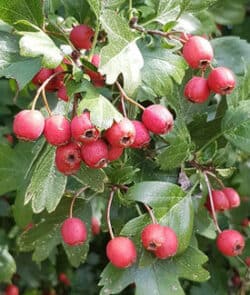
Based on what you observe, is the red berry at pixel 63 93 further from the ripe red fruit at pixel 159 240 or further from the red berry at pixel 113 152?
the ripe red fruit at pixel 159 240

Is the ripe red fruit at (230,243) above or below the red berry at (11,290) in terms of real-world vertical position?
above

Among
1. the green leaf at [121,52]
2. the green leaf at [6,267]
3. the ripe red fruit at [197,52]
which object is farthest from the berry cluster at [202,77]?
the green leaf at [6,267]

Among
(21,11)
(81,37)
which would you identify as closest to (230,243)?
(81,37)

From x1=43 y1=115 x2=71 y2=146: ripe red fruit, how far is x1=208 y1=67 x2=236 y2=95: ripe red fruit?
356mm

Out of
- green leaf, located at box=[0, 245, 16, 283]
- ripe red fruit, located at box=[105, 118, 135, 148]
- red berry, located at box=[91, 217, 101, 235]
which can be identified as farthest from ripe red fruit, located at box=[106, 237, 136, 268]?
red berry, located at box=[91, 217, 101, 235]

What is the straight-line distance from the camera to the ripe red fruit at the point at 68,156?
127 centimetres

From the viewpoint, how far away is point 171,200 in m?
1.54

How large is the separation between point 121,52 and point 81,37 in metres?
0.12

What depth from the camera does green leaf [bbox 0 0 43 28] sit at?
1.40m

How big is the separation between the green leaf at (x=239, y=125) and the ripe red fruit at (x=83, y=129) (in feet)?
1.42

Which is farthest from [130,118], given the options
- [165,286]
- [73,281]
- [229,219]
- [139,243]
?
[73,281]

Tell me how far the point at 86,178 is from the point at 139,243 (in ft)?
0.64

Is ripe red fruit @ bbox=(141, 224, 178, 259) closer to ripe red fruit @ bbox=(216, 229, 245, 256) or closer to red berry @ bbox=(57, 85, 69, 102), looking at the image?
ripe red fruit @ bbox=(216, 229, 245, 256)

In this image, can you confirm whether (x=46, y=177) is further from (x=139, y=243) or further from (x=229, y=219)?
(x=229, y=219)
